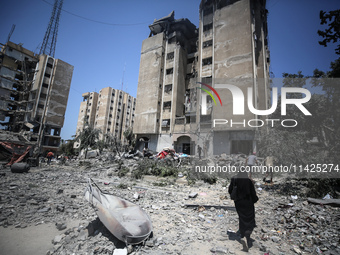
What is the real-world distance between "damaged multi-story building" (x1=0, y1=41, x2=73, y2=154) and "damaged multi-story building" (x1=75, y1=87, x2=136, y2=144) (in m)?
16.4

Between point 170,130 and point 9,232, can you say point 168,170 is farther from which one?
point 170,130

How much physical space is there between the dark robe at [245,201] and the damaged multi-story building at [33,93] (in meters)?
38.3

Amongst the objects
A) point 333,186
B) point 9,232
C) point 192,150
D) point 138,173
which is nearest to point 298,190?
point 333,186

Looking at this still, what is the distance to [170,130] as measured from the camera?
976 inches

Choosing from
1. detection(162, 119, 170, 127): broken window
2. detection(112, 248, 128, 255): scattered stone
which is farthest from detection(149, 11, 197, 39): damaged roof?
detection(112, 248, 128, 255): scattered stone

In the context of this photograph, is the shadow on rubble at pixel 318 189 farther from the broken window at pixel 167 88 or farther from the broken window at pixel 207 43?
the broken window at pixel 167 88

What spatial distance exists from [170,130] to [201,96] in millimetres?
6961

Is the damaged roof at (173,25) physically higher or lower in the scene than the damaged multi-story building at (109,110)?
higher

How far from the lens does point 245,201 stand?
11.2 feet

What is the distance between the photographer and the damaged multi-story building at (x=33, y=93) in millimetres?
32438

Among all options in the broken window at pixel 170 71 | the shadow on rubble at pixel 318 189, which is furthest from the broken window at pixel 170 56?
the shadow on rubble at pixel 318 189

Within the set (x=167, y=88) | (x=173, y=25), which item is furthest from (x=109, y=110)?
(x=173, y=25)

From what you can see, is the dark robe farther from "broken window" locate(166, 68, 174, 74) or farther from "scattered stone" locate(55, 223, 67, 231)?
"broken window" locate(166, 68, 174, 74)

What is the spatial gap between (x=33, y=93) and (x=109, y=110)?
2186 cm
